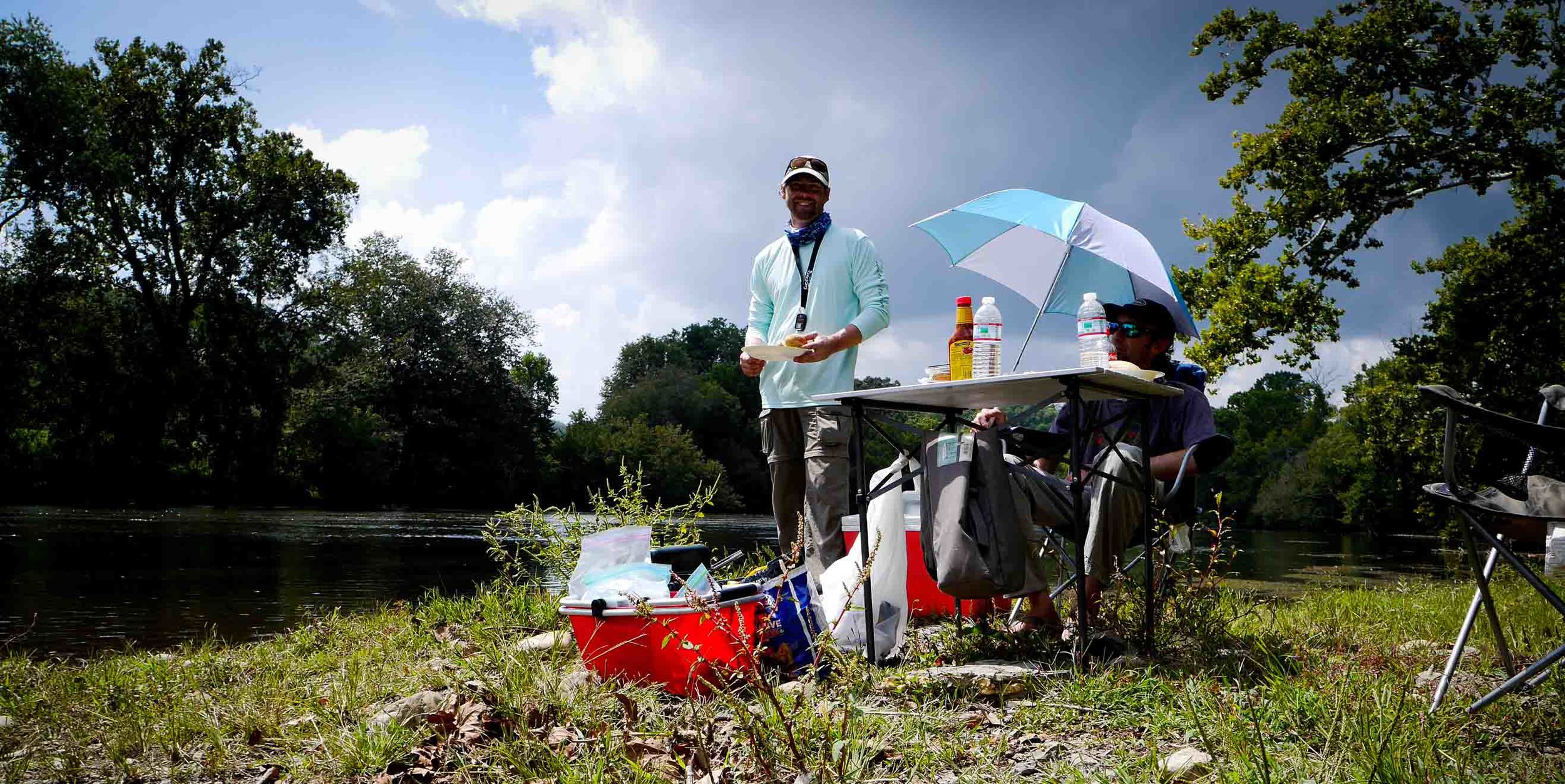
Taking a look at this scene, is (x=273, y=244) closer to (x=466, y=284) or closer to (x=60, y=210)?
(x=60, y=210)

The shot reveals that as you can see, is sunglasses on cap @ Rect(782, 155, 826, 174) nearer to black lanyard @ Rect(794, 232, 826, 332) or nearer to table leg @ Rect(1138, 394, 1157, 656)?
black lanyard @ Rect(794, 232, 826, 332)

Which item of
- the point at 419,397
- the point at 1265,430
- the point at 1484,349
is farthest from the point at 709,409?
the point at 1484,349

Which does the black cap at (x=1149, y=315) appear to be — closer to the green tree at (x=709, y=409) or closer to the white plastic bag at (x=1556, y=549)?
the white plastic bag at (x=1556, y=549)

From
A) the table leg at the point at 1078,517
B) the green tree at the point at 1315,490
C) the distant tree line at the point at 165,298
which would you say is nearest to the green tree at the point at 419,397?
the distant tree line at the point at 165,298

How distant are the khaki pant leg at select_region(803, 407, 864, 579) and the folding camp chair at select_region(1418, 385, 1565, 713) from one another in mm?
2110

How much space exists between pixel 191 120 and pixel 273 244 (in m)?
3.92

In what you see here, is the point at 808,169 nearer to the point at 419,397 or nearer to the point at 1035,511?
the point at 1035,511

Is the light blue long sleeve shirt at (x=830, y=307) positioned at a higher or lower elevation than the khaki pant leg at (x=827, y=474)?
higher

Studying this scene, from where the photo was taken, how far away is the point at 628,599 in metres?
2.96

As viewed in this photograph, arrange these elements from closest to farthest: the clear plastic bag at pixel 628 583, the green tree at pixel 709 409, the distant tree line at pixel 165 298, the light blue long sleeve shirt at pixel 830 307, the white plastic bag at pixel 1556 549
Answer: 1. the white plastic bag at pixel 1556 549
2. the clear plastic bag at pixel 628 583
3. the light blue long sleeve shirt at pixel 830 307
4. the distant tree line at pixel 165 298
5. the green tree at pixel 709 409

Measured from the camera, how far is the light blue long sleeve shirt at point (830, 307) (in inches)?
167

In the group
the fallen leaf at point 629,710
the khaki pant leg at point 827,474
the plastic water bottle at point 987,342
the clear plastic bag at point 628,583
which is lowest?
the fallen leaf at point 629,710

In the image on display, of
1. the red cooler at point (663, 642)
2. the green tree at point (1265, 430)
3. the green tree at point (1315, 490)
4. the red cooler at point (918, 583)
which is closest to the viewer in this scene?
the red cooler at point (663, 642)

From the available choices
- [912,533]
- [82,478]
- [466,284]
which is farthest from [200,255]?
[912,533]
